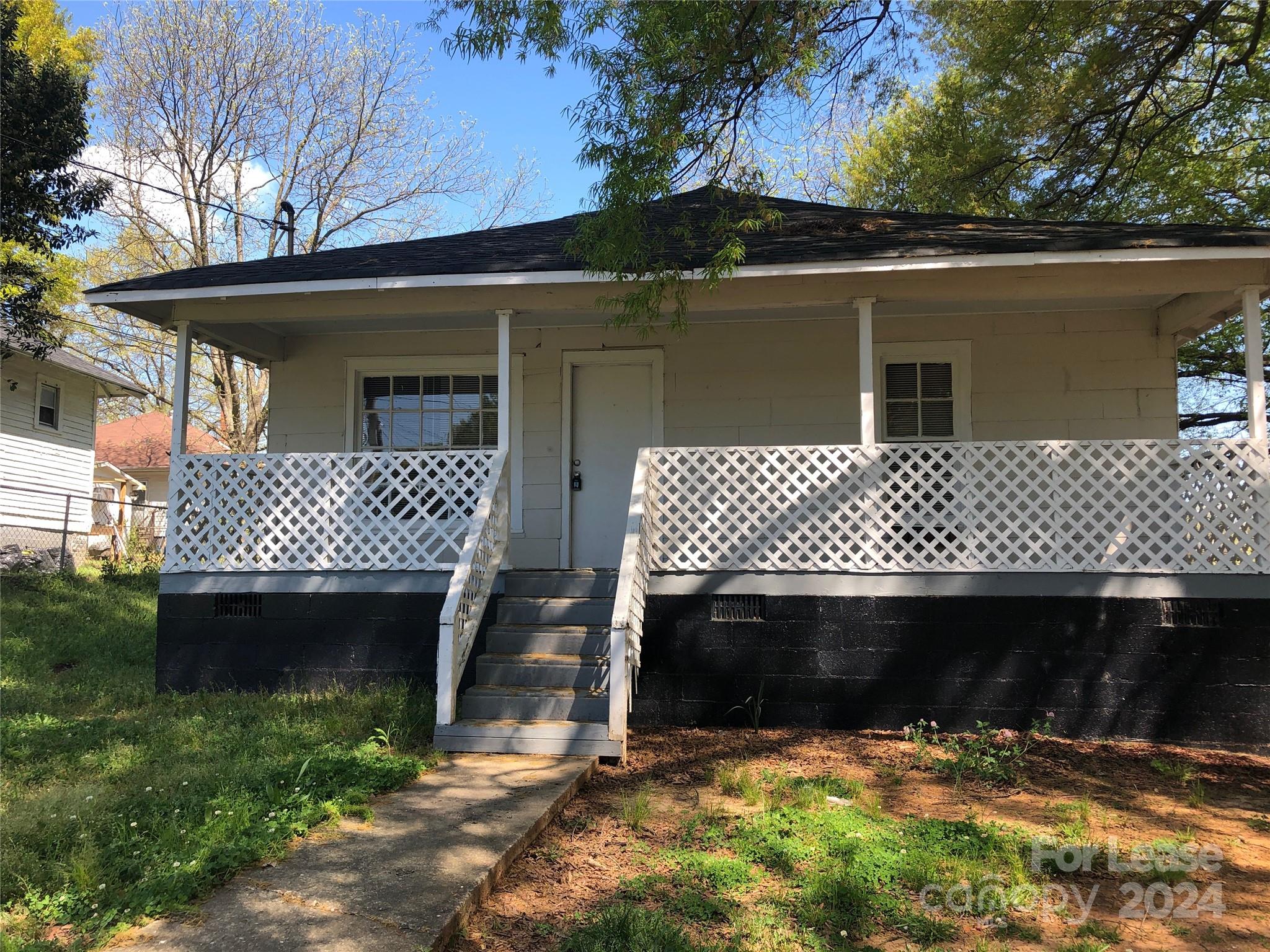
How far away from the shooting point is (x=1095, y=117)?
504 inches

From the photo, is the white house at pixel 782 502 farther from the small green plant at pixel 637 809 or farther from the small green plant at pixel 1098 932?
the small green plant at pixel 1098 932

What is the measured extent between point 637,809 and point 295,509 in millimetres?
4671

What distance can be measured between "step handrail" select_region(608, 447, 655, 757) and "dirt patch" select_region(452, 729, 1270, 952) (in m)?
0.43

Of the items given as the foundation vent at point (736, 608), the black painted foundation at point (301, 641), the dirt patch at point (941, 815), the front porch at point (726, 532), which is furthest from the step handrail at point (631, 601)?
the black painted foundation at point (301, 641)

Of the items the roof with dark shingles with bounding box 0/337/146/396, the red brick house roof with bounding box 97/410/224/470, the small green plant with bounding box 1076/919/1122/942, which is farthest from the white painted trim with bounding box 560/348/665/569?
the red brick house roof with bounding box 97/410/224/470

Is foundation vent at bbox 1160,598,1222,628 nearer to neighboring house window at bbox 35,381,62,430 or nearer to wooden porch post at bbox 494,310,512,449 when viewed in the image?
wooden porch post at bbox 494,310,512,449

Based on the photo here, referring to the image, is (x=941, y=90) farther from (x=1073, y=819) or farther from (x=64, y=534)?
(x=64, y=534)

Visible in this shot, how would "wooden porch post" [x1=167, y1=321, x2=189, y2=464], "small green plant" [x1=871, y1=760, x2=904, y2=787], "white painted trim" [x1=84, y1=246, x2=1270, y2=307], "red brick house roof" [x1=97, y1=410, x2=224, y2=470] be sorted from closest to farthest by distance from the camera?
"small green plant" [x1=871, y1=760, x2=904, y2=787] < "white painted trim" [x1=84, y1=246, x2=1270, y2=307] < "wooden porch post" [x1=167, y1=321, x2=189, y2=464] < "red brick house roof" [x1=97, y1=410, x2=224, y2=470]

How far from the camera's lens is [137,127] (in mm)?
20625

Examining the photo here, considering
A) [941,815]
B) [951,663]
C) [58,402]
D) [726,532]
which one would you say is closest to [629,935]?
[941,815]

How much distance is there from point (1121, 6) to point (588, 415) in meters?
8.96

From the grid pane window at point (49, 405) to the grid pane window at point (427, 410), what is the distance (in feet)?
43.1

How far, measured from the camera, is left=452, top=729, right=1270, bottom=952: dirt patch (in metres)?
3.67

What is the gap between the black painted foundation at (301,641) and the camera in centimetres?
760
